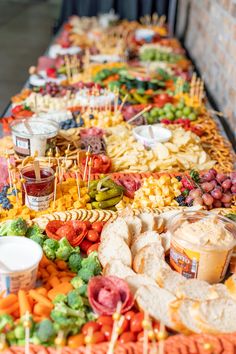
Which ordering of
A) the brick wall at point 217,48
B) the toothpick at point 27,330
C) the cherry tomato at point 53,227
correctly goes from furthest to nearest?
the brick wall at point 217,48 → the cherry tomato at point 53,227 → the toothpick at point 27,330

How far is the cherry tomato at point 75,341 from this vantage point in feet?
5.37

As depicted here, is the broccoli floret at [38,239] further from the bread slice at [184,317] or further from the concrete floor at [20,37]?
the concrete floor at [20,37]

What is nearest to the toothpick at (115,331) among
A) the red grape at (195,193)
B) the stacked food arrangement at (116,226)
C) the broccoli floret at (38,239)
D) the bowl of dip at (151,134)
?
the stacked food arrangement at (116,226)

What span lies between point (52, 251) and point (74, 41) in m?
4.20

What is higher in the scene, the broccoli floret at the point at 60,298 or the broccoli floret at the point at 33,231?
the broccoli floret at the point at 60,298

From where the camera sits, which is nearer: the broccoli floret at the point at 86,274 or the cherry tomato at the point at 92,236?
the broccoli floret at the point at 86,274

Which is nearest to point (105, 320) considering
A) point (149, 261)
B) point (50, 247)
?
point (149, 261)

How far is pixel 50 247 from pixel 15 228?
182 mm

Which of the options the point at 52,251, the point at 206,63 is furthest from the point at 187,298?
the point at 206,63

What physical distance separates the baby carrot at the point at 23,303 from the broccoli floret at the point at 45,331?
0.10 m

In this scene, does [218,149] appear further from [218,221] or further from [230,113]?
[218,221]

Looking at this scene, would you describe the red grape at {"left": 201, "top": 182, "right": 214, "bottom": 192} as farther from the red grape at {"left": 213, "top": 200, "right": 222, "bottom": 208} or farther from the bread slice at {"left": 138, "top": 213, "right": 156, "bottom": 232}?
the bread slice at {"left": 138, "top": 213, "right": 156, "bottom": 232}

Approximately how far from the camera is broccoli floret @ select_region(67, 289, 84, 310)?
5.78ft

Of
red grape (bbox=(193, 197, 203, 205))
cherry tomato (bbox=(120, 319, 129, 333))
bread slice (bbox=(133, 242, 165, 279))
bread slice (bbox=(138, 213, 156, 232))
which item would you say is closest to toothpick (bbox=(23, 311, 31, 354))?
cherry tomato (bbox=(120, 319, 129, 333))
